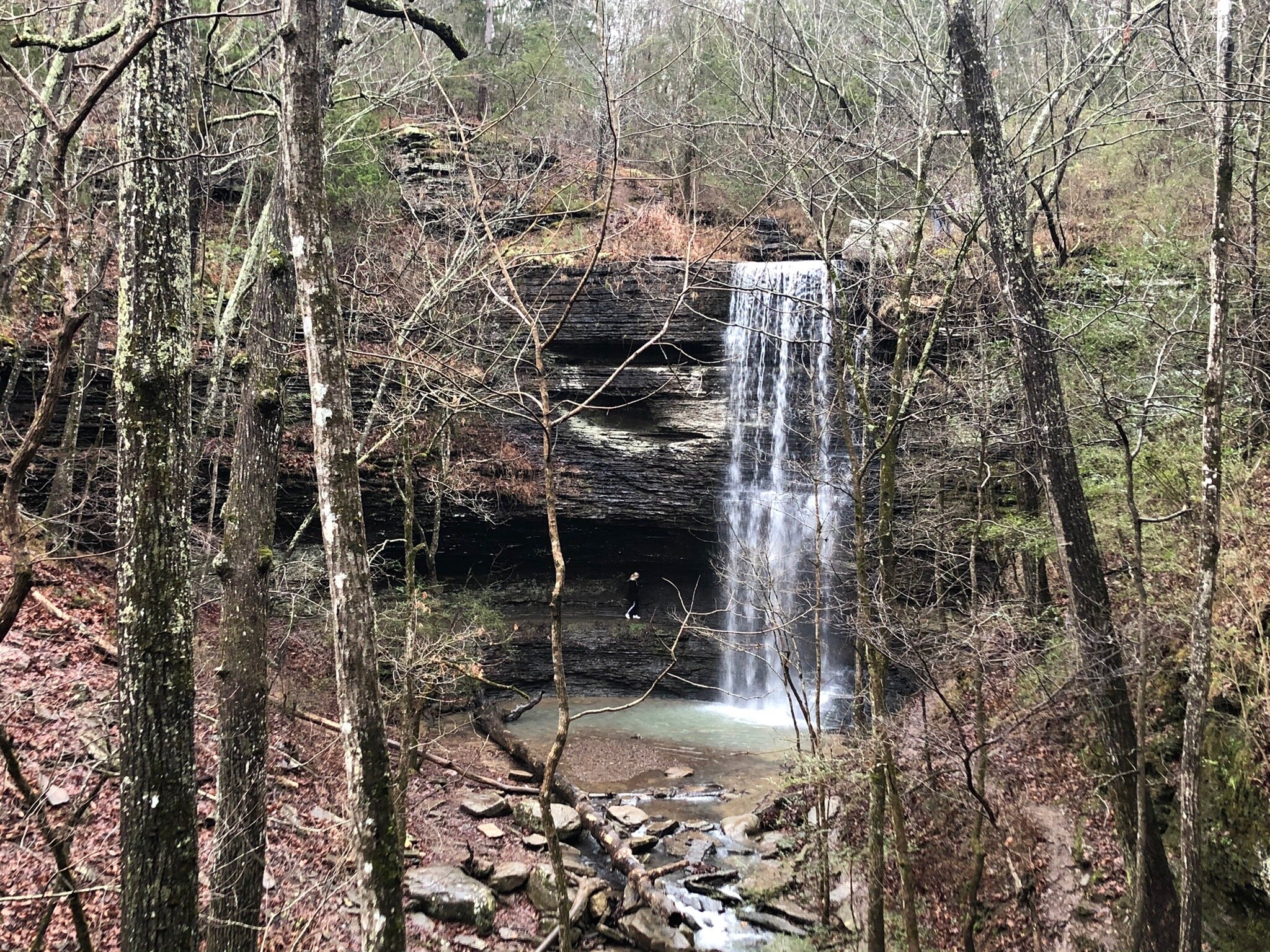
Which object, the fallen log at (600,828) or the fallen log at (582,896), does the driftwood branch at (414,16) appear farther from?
the fallen log at (582,896)

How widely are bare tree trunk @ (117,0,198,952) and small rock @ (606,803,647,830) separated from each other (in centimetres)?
737

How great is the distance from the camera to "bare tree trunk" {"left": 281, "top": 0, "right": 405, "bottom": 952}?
3688mm

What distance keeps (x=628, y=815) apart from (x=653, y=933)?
2.92 m

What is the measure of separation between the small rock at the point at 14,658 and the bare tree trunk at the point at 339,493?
6.89 m

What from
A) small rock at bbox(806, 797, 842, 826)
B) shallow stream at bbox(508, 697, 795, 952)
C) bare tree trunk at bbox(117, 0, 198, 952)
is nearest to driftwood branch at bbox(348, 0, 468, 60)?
bare tree trunk at bbox(117, 0, 198, 952)

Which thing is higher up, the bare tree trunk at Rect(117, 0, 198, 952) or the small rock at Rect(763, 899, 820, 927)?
the bare tree trunk at Rect(117, 0, 198, 952)

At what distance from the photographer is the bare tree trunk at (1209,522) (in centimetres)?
475

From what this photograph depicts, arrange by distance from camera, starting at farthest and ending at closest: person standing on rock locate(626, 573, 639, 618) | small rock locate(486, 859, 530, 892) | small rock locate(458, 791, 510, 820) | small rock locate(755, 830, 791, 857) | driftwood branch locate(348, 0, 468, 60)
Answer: person standing on rock locate(626, 573, 639, 618) < small rock locate(458, 791, 510, 820) < small rock locate(755, 830, 791, 857) < small rock locate(486, 859, 530, 892) < driftwood branch locate(348, 0, 468, 60)

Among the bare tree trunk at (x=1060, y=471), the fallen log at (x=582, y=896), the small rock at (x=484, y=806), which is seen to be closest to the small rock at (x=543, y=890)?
the fallen log at (x=582, y=896)

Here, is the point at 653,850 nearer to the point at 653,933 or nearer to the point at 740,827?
the point at 740,827

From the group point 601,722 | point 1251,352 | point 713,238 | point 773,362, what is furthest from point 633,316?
point 1251,352

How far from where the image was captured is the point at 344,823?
21.5 feet

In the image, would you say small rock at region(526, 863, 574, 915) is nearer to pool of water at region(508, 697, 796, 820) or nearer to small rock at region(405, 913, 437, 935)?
small rock at region(405, 913, 437, 935)

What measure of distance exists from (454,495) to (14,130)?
8642 millimetres
